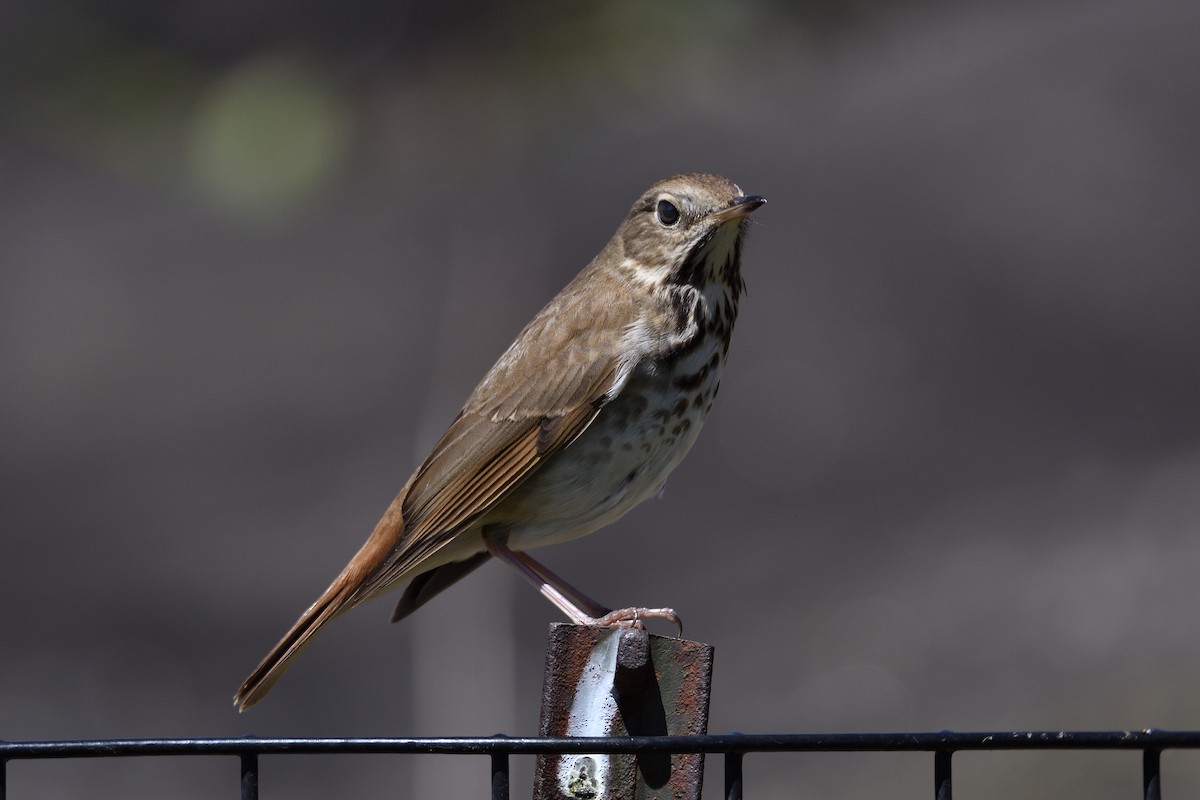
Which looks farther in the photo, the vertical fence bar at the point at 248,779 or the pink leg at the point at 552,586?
the pink leg at the point at 552,586

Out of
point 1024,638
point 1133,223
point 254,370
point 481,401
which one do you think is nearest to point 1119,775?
point 1024,638

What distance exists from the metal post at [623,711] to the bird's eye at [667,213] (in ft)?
4.87

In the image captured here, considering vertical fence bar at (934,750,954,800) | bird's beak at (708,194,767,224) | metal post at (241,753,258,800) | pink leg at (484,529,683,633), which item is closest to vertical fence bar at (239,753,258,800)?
metal post at (241,753,258,800)

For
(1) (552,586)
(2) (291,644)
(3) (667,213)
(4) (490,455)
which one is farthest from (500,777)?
(3) (667,213)

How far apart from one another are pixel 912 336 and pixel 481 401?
7.74 metres

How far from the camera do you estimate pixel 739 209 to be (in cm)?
A: 279

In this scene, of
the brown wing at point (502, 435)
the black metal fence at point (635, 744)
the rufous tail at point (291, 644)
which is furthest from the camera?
the brown wing at point (502, 435)

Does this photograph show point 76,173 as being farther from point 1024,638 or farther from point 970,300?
point 1024,638

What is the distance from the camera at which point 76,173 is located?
43.9 feet

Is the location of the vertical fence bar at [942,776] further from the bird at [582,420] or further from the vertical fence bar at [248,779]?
the bird at [582,420]

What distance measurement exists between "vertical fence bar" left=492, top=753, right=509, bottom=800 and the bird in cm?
105

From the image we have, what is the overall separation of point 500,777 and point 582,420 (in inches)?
52.3

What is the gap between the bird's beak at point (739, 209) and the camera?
2.79 meters

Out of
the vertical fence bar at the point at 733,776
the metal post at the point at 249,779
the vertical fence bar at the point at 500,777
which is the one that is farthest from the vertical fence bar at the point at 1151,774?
the metal post at the point at 249,779
